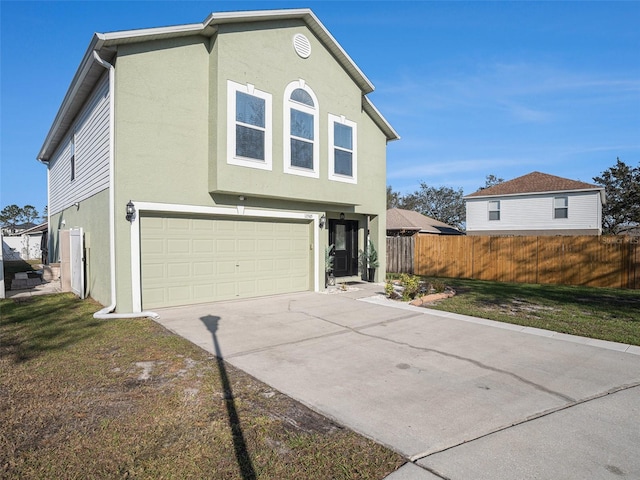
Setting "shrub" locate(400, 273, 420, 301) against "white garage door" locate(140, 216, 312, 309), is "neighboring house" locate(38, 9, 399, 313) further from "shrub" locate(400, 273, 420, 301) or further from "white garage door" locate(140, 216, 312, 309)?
"shrub" locate(400, 273, 420, 301)

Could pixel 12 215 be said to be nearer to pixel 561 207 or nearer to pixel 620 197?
pixel 561 207

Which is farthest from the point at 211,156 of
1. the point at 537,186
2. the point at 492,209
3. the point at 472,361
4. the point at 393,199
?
the point at 393,199

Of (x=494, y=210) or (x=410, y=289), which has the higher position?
(x=494, y=210)

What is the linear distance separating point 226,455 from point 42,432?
171 centimetres

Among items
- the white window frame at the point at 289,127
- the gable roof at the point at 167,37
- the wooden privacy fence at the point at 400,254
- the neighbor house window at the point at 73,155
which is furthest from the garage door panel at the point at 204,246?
the wooden privacy fence at the point at 400,254

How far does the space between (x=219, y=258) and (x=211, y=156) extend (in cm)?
251

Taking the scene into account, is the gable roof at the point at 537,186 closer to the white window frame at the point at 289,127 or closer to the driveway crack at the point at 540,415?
the white window frame at the point at 289,127

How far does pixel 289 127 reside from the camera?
9.99 m

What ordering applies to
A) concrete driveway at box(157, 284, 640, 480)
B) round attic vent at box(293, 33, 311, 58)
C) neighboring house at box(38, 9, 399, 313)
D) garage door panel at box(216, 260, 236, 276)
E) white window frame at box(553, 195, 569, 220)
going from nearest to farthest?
1. concrete driveway at box(157, 284, 640, 480)
2. neighboring house at box(38, 9, 399, 313)
3. garage door panel at box(216, 260, 236, 276)
4. round attic vent at box(293, 33, 311, 58)
5. white window frame at box(553, 195, 569, 220)

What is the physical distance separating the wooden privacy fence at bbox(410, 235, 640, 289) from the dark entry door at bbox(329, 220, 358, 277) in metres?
5.43

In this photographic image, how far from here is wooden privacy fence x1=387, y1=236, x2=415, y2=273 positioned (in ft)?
59.5

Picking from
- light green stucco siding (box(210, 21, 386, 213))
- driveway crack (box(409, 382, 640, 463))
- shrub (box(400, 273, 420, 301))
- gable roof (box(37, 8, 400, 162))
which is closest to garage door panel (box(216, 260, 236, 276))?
light green stucco siding (box(210, 21, 386, 213))

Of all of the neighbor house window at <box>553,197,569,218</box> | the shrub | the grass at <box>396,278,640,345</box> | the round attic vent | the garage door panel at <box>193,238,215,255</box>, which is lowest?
the grass at <box>396,278,640,345</box>

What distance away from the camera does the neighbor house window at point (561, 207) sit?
20531 mm
